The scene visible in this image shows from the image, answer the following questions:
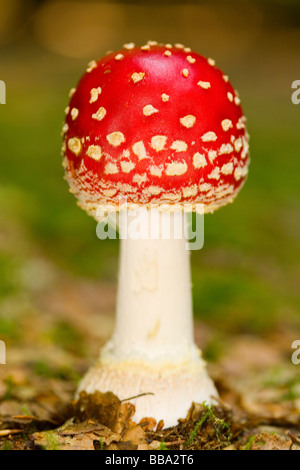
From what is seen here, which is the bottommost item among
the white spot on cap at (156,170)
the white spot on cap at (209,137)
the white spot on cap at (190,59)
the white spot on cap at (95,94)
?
the white spot on cap at (156,170)

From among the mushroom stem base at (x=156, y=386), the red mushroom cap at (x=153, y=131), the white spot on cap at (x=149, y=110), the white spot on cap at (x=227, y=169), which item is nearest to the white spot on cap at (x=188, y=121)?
the red mushroom cap at (x=153, y=131)

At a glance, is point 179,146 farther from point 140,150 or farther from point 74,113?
point 74,113

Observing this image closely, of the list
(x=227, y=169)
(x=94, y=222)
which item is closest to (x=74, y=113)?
(x=227, y=169)

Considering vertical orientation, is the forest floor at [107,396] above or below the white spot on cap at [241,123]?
below

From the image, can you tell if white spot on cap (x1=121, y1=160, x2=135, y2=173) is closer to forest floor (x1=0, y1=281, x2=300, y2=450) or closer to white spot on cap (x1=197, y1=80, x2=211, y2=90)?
white spot on cap (x1=197, y1=80, x2=211, y2=90)

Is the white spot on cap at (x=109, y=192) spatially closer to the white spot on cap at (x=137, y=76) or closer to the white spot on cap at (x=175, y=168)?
the white spot on cap at (x=175, y=168)

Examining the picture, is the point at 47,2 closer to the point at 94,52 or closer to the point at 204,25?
the point at 94,52
